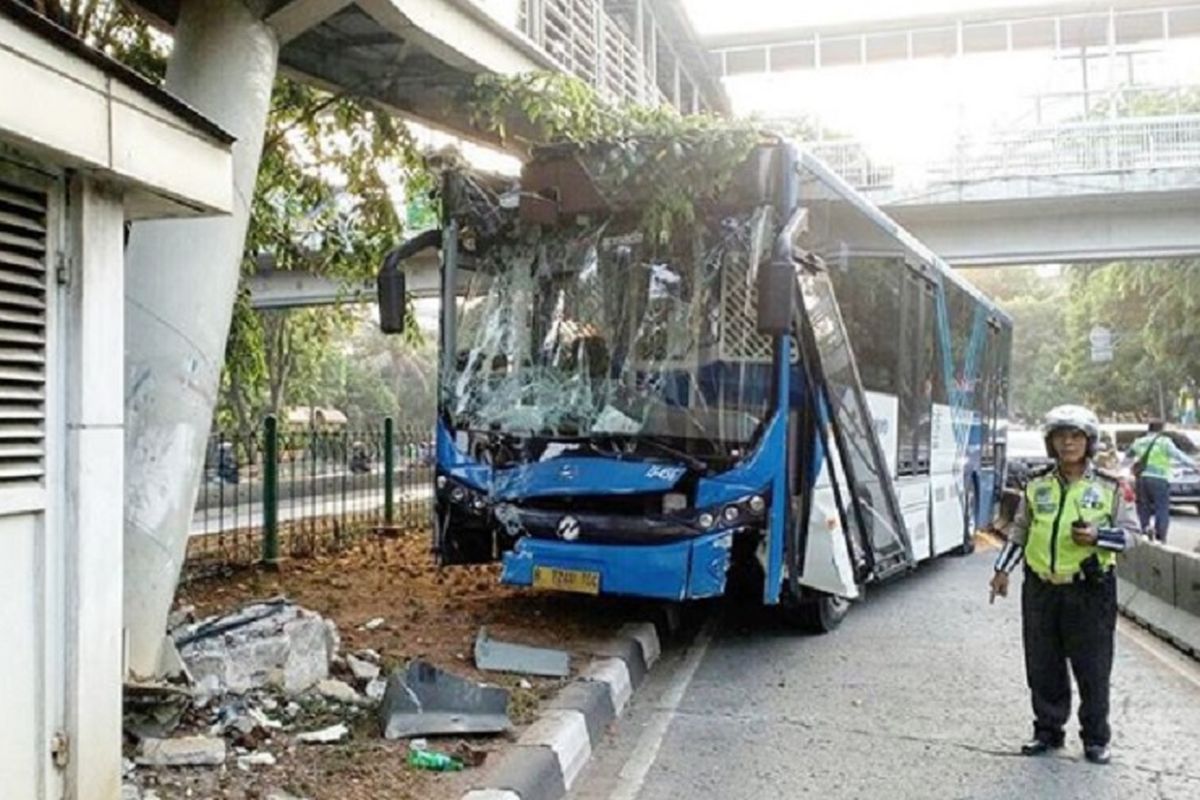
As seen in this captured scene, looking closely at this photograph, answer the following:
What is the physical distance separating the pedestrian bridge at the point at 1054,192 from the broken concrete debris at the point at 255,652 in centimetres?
1781

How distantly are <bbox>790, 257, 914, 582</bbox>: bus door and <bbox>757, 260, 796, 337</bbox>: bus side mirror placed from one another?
37.8 inches

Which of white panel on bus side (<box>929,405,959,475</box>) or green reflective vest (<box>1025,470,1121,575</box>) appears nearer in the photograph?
green reflective vest (<box>1025,470,1121,575</box>)

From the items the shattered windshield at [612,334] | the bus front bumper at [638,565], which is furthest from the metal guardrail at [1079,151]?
the bus front bumper at [638,565]

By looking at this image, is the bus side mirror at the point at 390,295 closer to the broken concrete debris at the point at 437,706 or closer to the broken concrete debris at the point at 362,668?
the broken concrete debris at the point at 362,668

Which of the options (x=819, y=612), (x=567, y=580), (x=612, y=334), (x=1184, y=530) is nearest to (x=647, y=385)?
(x=612, y=334)

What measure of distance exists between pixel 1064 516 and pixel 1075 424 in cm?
46

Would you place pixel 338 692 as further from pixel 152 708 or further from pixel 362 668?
pixel 152 708

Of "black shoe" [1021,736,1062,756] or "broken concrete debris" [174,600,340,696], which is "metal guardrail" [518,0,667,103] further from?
"black shoe" [1021,736,1062,756]

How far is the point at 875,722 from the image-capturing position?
615 cm

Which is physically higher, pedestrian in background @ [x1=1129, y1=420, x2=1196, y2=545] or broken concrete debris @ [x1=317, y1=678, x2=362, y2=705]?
pedestrian in background @ [x1=1129, y1=420, x2=1196, y2=545]

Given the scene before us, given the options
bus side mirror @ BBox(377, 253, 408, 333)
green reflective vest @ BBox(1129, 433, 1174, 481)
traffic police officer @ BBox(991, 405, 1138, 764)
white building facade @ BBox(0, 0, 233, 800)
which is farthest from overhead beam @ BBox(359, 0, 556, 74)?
green reflective vest @ BBox(1129, 433, 1174, 481)

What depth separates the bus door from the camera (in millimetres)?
7594

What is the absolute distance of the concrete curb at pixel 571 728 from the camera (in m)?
4.61

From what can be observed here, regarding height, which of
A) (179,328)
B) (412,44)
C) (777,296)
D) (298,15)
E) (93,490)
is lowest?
(93,490)
